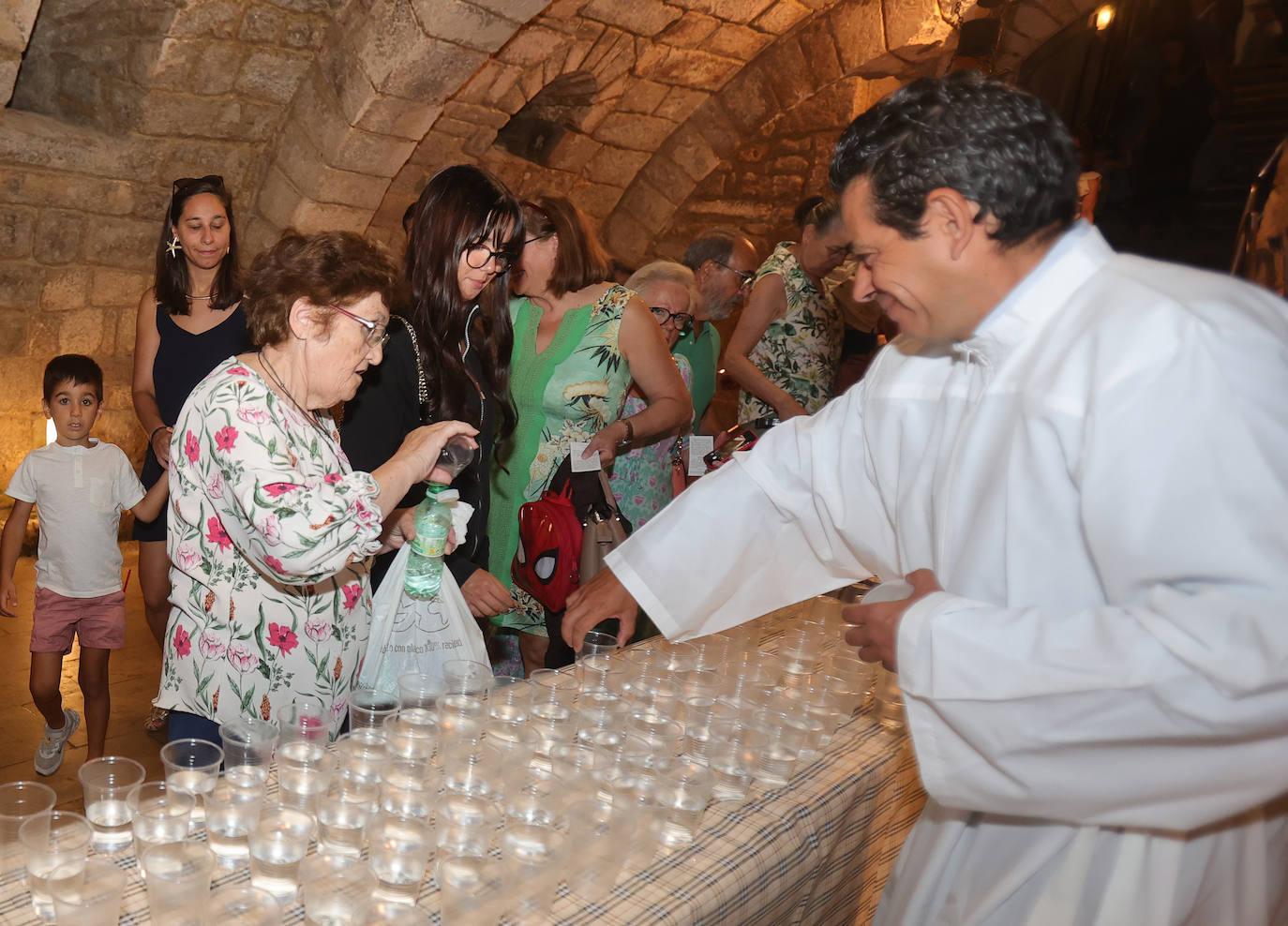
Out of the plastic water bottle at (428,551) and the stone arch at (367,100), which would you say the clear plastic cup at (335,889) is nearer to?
the plastic water bottle at (428,551)

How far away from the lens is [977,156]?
1592mm

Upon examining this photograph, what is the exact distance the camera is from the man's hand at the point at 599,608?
2225mm

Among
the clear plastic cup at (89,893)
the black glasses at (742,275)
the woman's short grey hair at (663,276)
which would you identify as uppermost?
the black glasses at (742,275)

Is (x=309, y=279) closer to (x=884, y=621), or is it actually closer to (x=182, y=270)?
(x=884, y=621)

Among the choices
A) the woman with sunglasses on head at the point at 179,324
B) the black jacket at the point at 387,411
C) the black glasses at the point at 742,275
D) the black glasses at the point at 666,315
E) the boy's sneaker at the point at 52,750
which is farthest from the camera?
the black glasses at the point at 742,275

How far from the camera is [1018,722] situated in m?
1.49

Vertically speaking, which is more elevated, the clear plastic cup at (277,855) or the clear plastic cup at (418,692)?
the clear plastic cup at (418,692)

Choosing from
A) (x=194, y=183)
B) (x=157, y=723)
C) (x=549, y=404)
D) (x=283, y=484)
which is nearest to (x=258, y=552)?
(x=283, y=484)

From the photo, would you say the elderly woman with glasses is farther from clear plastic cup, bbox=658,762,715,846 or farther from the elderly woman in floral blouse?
clear plastic cup, bbox=658,762,715,846

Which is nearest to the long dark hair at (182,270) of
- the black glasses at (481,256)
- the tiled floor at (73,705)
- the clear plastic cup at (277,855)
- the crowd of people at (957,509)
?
the tiled floor at (73,705)

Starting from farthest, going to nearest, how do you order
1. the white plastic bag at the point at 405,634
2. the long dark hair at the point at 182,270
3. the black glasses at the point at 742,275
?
1. the black glasses at the point at 742,275
2. the long dark hair at the point at 182,270
3. the white plastic bag at the point at 405,634

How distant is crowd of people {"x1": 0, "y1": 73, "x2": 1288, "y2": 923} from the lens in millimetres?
1417

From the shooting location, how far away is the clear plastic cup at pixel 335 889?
1252mm

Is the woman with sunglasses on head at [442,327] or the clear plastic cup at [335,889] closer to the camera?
the clear plastic cup at [335,889]
